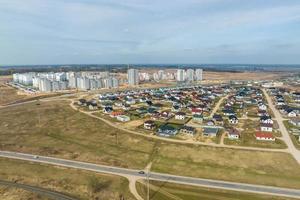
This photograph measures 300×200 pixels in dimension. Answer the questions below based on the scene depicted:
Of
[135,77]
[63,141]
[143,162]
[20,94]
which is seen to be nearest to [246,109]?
[143,162]

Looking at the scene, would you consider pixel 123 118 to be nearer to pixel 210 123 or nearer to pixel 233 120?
pixel 210 123

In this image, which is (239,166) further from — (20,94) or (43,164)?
(20,94)

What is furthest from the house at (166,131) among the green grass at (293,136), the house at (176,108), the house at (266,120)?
the house at (266,120)

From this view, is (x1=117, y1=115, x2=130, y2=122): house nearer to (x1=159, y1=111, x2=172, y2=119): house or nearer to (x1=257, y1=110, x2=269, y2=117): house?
(x1=159, y1=111, x2=172, y2=119): house

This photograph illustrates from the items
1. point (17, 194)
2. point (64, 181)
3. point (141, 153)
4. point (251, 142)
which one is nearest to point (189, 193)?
point (141, 153)

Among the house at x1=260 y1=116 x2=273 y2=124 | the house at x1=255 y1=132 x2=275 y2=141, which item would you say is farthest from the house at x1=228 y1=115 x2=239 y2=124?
the house at x1=255 y1=132 x2=275 y2=141
